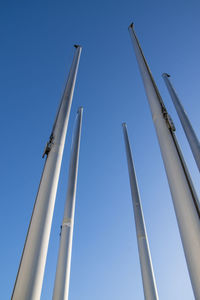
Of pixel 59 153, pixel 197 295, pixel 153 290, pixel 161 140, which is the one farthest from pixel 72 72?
pixel 153 290

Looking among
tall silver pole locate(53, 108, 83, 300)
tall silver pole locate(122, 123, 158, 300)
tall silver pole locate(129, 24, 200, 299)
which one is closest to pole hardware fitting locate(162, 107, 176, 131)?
tall silver pole locate(129, 24, 200, 299)

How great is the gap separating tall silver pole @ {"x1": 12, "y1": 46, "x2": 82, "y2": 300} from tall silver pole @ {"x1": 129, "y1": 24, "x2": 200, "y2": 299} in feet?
6.11

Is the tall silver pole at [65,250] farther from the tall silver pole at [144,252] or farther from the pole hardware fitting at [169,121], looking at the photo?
the pole hardware fitting at [169,121]

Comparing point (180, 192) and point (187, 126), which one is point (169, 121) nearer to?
point (180, 192)

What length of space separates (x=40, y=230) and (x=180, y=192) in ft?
6.76

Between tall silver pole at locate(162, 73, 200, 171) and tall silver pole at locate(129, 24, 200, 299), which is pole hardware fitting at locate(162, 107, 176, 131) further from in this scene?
tall silver pole at locate(162, 73, 200, 171)

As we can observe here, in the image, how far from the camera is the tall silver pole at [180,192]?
8.52ft

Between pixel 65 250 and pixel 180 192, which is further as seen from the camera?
pixel 65 250

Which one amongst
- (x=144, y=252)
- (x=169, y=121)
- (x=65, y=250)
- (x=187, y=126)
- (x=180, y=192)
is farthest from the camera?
(x=187, y=126)

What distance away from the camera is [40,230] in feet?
10.7

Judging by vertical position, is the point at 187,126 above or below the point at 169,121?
above

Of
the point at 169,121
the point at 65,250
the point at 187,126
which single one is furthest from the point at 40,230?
the point at 187,126

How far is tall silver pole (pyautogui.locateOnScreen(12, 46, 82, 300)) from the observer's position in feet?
8.82

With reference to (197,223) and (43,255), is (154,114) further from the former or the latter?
(43,255)
